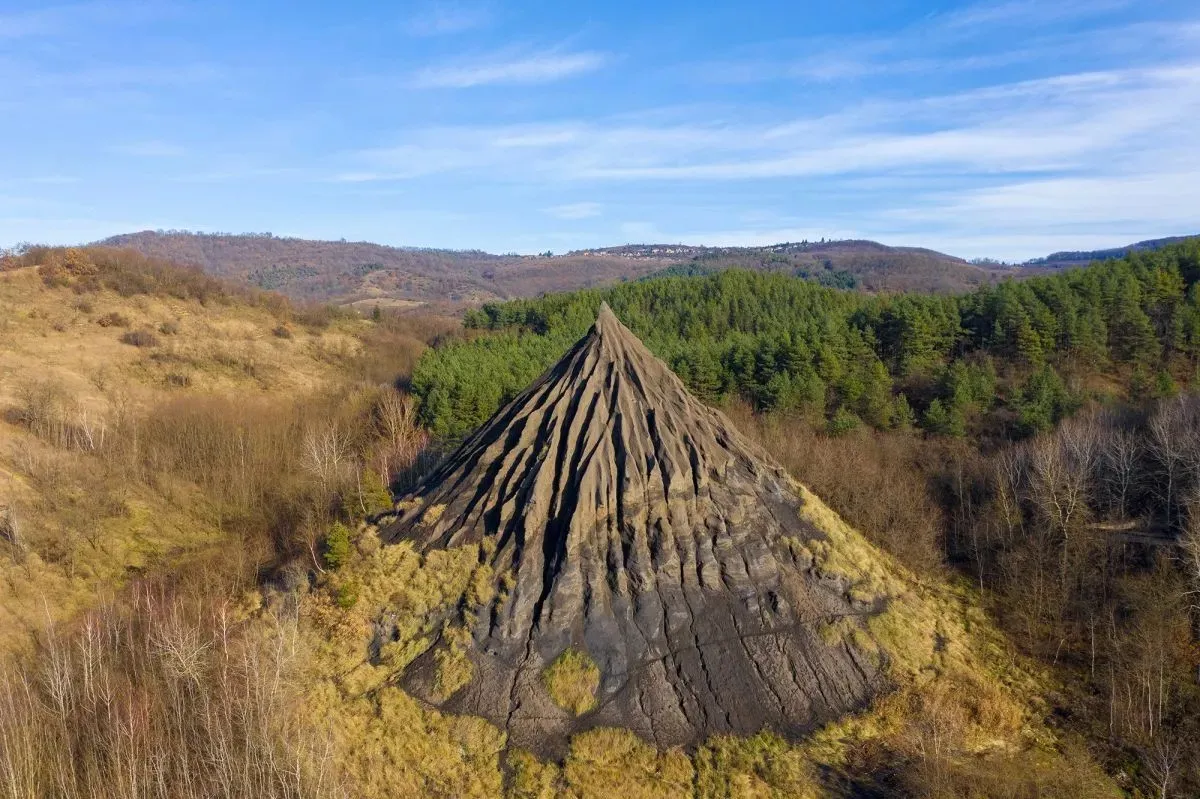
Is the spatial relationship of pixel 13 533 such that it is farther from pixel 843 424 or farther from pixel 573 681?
pixel 843 424

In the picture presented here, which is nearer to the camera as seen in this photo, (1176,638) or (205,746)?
(205,746)

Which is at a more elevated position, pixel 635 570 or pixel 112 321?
pixel 112 321

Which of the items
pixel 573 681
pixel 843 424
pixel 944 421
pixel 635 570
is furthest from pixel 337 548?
pixel 944 421

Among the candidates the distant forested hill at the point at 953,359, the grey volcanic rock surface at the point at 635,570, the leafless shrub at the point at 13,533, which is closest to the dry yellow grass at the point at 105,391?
the leafless shrub at the point at 13,533

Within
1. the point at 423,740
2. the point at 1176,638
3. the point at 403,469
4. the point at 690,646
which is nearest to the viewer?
the point at 423,740

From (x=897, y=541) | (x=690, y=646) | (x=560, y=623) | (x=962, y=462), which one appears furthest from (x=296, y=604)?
(x=962, y=462)

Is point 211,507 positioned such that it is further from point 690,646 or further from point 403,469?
point 690,646

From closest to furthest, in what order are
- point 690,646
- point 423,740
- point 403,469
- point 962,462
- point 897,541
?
point 423,740 → point 690,646 → point 897,541 → point 962,462 → point 403,469
